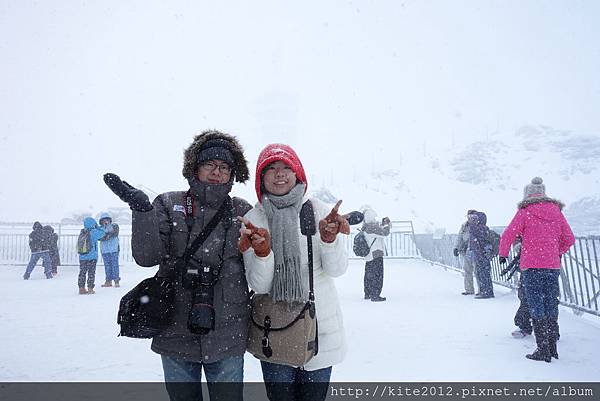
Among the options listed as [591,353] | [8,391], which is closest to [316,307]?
[8,391]

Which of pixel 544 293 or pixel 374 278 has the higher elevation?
pixel 544 293

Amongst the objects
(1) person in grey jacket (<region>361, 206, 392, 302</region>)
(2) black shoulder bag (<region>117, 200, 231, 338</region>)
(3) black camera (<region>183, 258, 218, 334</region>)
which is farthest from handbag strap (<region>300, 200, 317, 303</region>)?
(1) person in grey jacket (<region>361, 206, 392, 302</region>)

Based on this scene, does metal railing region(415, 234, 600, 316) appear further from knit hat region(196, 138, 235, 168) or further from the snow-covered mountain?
the snow-covered mountain

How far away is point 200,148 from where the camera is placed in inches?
87.3

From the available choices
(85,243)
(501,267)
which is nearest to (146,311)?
(85,243)

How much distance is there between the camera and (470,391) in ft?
11.5

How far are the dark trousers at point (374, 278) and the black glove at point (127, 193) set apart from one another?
6941 millimetres

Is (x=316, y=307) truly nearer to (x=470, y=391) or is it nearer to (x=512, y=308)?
(x=470, y=391)

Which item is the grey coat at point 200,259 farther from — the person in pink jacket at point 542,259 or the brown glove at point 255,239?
the person in pink jacket at point 542,259

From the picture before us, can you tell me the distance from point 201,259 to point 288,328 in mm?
550

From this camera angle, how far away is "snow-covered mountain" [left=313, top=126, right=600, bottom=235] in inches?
2493

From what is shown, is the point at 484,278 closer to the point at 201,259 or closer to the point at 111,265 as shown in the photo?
the point at 201,259

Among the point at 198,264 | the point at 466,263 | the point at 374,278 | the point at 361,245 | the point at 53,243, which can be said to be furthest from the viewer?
the point at 53,243

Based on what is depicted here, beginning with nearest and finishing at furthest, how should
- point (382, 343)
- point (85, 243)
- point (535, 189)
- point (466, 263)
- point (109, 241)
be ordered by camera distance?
1. point (535, 189)
2. point (382, 343)
3. point (466, 263)
4. point (85, 243)
5. point (109, 241)
